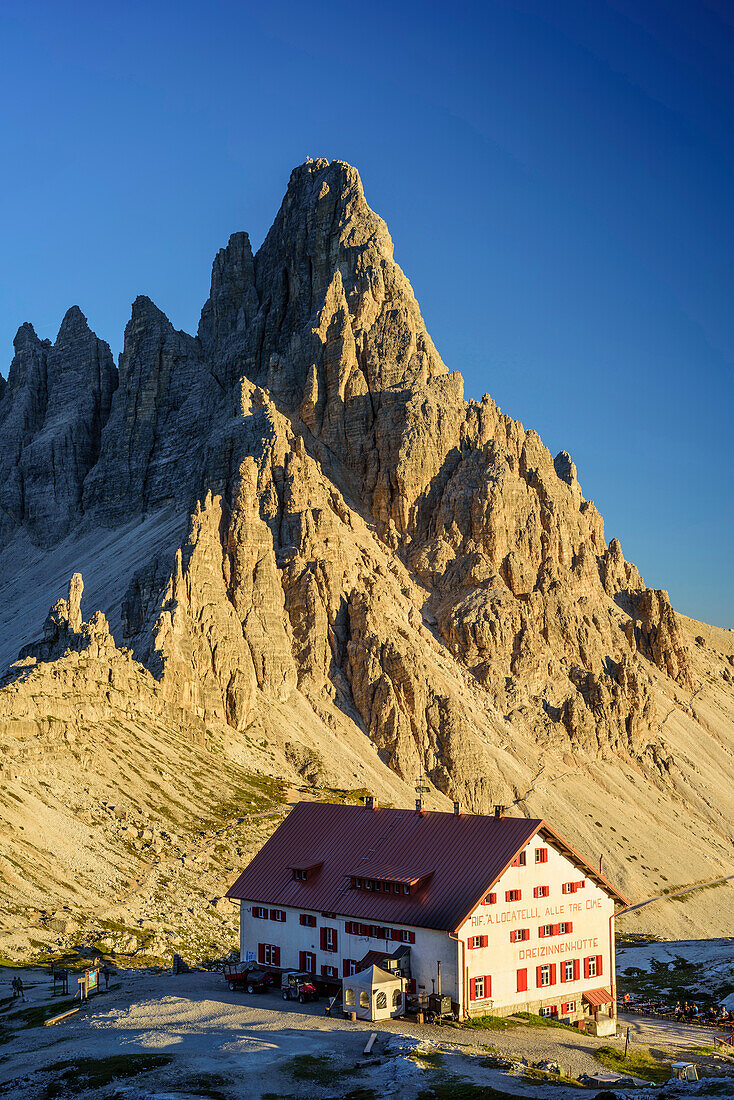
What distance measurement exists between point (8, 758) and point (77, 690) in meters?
19.5

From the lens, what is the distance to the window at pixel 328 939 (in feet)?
212

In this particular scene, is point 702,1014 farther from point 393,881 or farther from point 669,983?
point 393,881

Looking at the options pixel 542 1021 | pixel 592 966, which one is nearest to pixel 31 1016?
pixel 542 1021

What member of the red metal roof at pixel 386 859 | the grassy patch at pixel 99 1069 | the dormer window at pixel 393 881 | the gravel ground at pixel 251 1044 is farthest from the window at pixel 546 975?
the grassy patch at pixel 99 1069

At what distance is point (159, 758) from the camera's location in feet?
391

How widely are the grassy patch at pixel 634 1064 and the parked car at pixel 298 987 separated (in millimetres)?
15155

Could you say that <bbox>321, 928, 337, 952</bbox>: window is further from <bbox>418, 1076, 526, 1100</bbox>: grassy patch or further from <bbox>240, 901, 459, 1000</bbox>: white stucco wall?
<bbox>418, 1076, 526, 1100</bbox>: grassy patch

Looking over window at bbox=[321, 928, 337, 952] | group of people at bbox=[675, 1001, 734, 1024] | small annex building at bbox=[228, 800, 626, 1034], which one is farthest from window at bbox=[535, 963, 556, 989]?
group of people at bbox=[675, 1001, 734, 1024]

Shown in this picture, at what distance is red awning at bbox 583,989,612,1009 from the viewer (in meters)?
65.1

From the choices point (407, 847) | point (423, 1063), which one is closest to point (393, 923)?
point (407, 847)

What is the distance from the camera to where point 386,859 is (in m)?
65.3

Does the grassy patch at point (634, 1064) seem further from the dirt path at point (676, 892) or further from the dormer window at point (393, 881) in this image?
the dirt path at point (676, 892)

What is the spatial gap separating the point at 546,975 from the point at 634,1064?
903 centimetres

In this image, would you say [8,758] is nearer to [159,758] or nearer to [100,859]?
[100,859]
